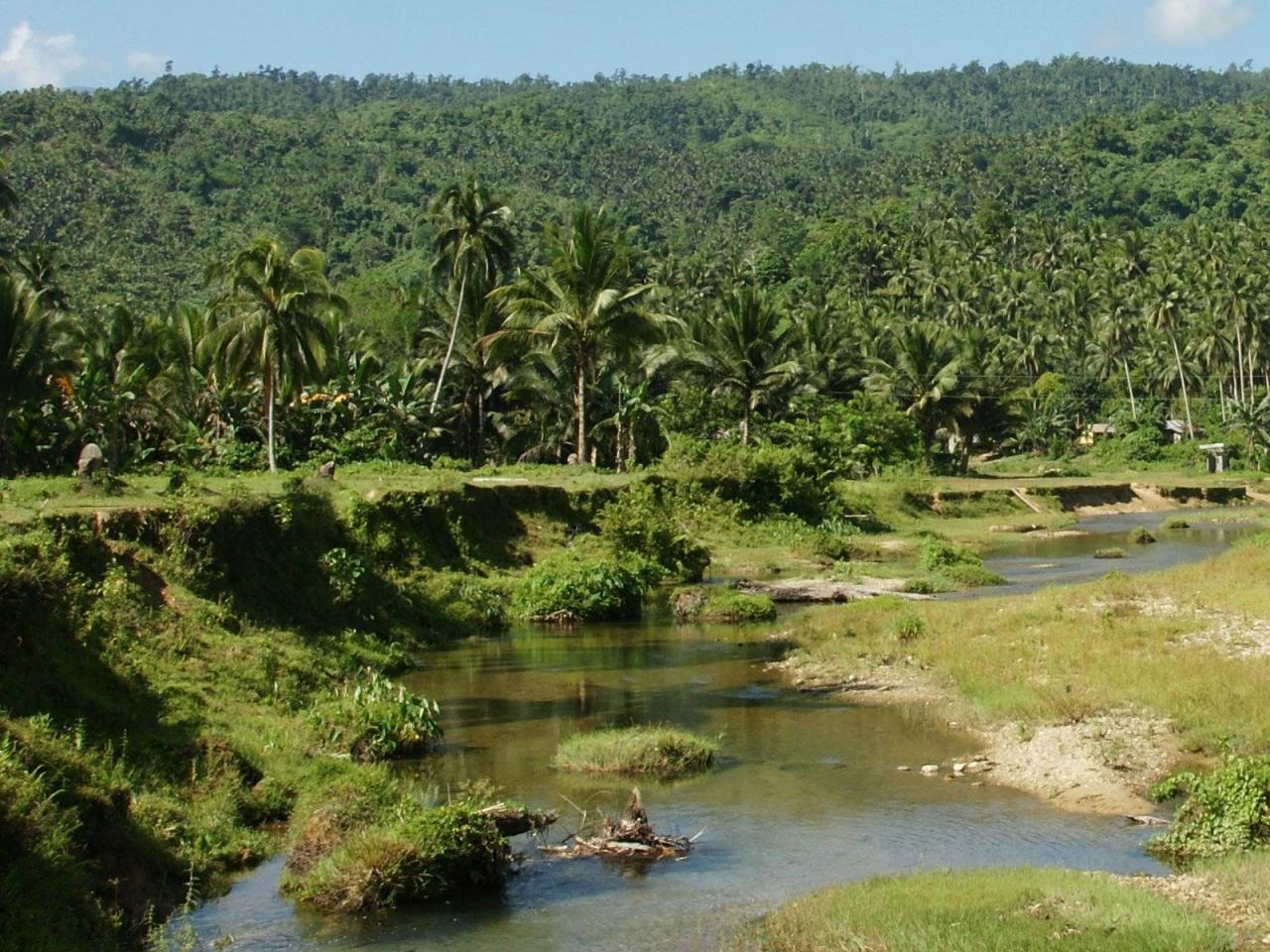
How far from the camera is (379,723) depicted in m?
22.5

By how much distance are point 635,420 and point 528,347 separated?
5.34 m

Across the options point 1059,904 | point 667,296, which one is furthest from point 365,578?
point 667,296

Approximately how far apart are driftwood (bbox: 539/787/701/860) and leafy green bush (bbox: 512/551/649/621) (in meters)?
19.1

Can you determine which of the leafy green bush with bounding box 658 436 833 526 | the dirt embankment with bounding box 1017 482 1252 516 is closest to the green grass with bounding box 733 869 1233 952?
the leafy green bush with bounding box 658 436 833 526

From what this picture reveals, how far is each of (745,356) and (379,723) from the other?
47.0 m

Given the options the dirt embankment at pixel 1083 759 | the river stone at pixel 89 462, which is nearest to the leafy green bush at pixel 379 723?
the dirt embankment at pixel 1083 759

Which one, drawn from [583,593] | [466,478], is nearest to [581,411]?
[466,478]

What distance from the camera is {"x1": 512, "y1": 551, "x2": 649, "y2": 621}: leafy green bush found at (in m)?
37.2

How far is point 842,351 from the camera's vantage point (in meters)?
88.8

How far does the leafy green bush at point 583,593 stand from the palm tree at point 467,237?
2345 cm

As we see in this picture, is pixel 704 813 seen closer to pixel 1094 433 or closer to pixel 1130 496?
pixel 1130 496

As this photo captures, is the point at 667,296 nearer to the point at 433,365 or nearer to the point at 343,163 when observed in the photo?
the point at 433,365

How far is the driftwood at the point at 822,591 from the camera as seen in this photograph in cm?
3900

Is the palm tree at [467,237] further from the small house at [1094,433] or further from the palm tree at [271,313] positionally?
the small house at [1094,433]
